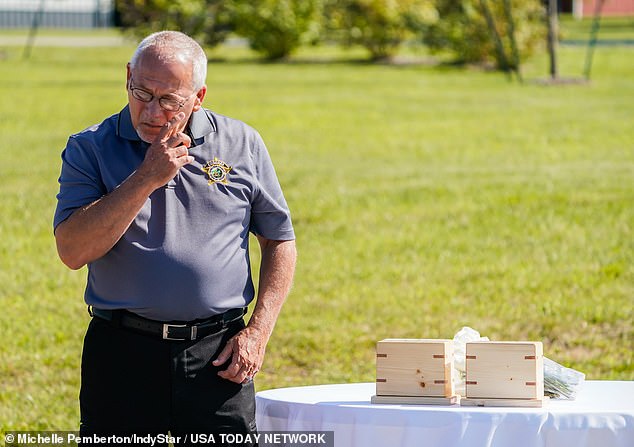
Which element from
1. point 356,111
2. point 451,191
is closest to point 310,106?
point 356,111

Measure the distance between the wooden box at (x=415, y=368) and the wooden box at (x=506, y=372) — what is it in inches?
3.3

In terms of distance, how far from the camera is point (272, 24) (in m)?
35.5

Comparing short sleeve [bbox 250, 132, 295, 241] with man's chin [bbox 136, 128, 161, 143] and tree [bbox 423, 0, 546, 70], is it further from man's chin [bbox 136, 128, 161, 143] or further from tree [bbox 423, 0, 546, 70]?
tree [bbox 423, 0, 546, 70]

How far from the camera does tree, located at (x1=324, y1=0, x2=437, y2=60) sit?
114ft

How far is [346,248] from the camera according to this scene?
37.0 feet

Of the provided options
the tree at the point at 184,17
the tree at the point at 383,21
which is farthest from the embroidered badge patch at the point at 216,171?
the tree at the point at 383,21

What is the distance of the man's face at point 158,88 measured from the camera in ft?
12.6

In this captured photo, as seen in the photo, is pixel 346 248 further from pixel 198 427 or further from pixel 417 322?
pixel 198 427

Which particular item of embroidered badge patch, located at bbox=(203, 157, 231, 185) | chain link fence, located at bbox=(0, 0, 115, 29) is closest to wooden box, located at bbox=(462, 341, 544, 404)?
embroidered badge patch, located at bbox=(203, 157, 231, 185)

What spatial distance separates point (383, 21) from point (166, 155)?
3244 cm

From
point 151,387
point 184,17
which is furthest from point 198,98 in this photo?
point 184,17

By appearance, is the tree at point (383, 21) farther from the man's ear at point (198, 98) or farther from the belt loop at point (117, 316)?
the belt loop at point (117, 316)

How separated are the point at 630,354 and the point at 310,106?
14.6 metres

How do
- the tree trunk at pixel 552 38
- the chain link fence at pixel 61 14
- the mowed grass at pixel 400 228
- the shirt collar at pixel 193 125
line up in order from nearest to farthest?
the shirt collar at pixel 193 125 < the mowed grass at pixel 400 228 < the tree trunk at pixel 552 38 < the chain link fence at pixel 61 14
